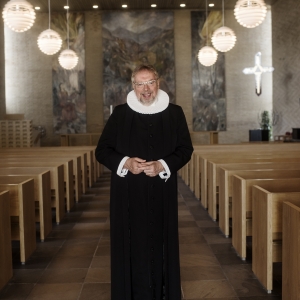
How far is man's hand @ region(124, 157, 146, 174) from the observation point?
93.7 inches

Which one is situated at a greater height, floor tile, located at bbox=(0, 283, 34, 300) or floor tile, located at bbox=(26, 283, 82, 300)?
floor tile, located at bbox=(0, 283, 34, 300)

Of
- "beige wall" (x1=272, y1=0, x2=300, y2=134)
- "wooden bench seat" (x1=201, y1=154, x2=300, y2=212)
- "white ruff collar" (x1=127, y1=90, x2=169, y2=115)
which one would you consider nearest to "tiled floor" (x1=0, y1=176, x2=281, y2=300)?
"wooden bench seat" (x1=201, y1=154, x2=300, y2=212)

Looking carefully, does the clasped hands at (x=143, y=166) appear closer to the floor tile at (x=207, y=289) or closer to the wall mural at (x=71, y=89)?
the floor tile at (x=207, y=289)

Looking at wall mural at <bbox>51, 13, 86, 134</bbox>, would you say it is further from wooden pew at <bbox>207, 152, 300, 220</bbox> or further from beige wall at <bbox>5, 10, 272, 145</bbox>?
wooden pew at <bbox>207, 152, 300, 220</bbox>

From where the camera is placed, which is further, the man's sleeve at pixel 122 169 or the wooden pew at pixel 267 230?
the wooden pew at pixel 267 230

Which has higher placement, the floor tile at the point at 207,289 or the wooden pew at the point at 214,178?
→ the wooden pew at the point at 214,178

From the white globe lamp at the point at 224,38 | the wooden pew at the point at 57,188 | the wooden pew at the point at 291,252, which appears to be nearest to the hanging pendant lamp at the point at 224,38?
the white globe lamp at the point at 224,38

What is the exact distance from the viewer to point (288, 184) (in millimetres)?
3871

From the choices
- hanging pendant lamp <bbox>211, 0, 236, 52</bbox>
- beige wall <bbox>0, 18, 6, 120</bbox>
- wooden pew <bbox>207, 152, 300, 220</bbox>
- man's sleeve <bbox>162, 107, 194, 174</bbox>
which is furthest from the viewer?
beige wall <bbox>0, 18, 6, 120</bbox>

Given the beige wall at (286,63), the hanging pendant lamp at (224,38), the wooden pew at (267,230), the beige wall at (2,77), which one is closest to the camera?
the wooden pew at (267,230)

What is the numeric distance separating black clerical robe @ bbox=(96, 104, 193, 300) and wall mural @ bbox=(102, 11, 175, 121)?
13.6m

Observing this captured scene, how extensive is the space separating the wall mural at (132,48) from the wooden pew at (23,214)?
12.0m

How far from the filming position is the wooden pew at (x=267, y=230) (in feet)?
10.1

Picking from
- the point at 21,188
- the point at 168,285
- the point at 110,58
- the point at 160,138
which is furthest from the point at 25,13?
the point at 110,58
